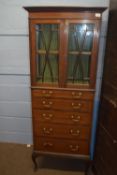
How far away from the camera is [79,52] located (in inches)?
66.0

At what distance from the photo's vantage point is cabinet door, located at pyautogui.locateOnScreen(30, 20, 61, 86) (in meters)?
1.62

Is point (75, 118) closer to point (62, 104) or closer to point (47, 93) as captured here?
point (62, 104)

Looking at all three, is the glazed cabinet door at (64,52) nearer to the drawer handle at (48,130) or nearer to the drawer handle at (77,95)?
the drawer handle at (77,95)

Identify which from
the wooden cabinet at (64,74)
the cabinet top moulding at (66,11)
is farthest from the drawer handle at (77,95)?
the cabinet top moulding at (66,11)

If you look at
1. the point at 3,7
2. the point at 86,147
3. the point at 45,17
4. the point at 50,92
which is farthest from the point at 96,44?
the point at 3,7

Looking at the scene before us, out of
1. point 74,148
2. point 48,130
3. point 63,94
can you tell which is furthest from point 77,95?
point 74,148

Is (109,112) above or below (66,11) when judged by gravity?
below

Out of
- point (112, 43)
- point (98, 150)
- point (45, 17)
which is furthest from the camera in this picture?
point (98, 150)

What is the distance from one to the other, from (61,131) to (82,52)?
88cm

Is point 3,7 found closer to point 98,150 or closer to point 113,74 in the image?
point 113,74

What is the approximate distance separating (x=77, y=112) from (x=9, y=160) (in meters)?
1.22

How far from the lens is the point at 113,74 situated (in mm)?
1638

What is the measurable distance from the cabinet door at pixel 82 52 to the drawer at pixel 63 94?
81mm

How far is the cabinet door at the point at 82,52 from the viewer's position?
159cm
